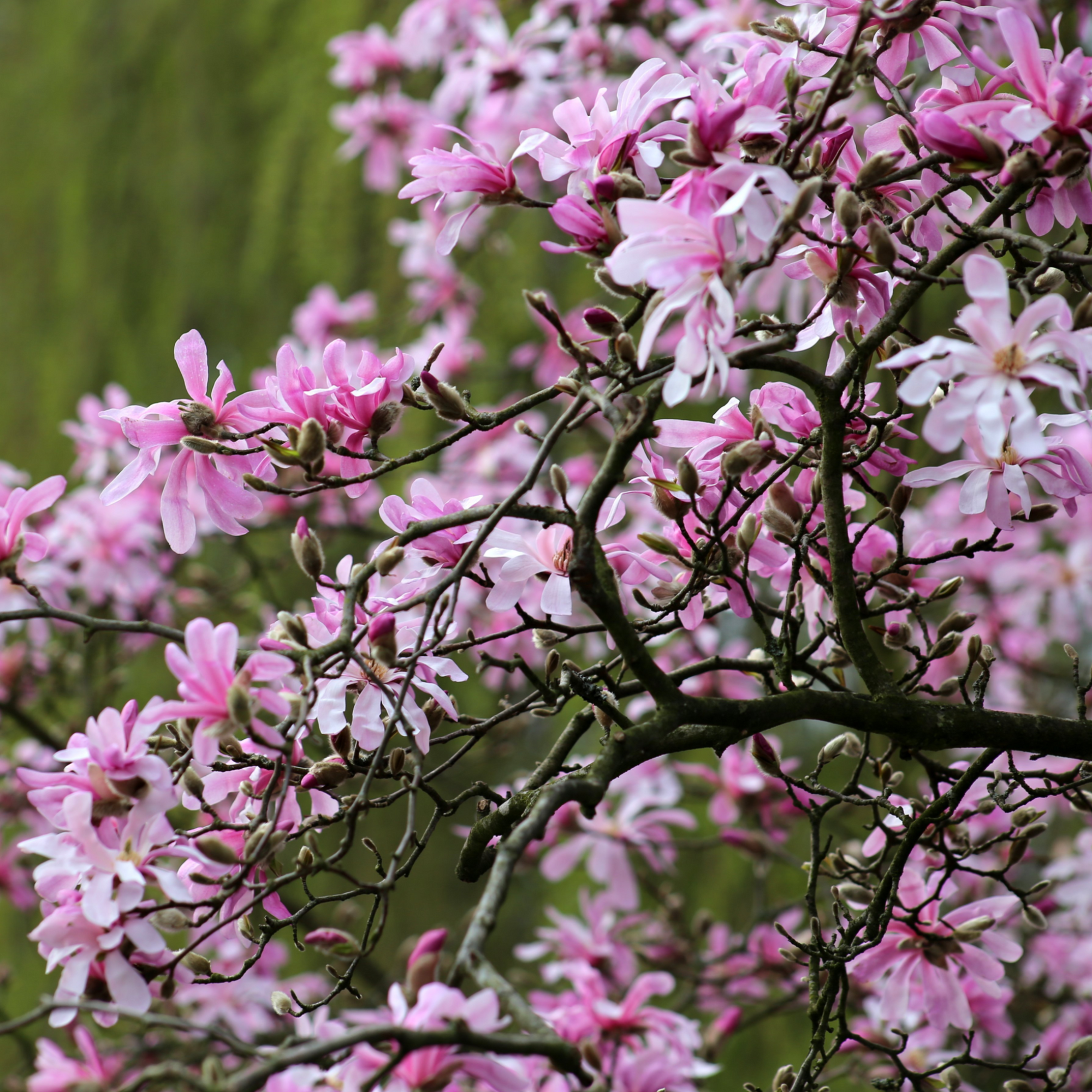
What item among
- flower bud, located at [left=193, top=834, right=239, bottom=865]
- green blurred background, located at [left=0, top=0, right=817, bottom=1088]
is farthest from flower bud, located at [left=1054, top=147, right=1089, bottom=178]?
green blurred background, located at [left=0, top=0, right=817, bottom=1088]

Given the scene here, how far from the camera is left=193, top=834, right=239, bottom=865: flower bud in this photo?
66 cm

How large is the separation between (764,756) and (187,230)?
11.9 feet

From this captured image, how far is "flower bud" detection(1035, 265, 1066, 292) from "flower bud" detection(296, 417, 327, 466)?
52 centimetres

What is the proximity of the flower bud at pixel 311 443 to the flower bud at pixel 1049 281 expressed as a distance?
0.52 meters

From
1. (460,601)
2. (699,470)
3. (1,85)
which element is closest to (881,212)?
(699,470)

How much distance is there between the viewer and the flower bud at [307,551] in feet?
2.43

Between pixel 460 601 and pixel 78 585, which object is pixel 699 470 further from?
pixel 78 585

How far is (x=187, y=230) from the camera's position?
154 inches

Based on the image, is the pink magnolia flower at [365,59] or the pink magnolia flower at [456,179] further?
the pink magnolia flower at [365,59]

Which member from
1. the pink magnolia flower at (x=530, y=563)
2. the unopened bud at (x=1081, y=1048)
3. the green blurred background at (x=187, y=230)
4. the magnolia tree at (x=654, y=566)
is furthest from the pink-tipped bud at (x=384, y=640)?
the green blurred background at (x=187, y=230)

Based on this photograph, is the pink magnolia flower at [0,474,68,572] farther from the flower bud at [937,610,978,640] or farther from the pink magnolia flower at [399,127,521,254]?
the flower bud at [937,610,978,640]

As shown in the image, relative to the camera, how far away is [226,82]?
378 centimetres

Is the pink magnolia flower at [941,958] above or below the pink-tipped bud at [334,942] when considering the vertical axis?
above

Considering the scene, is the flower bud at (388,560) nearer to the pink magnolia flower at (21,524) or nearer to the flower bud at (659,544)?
the flower bud at (659,544)
